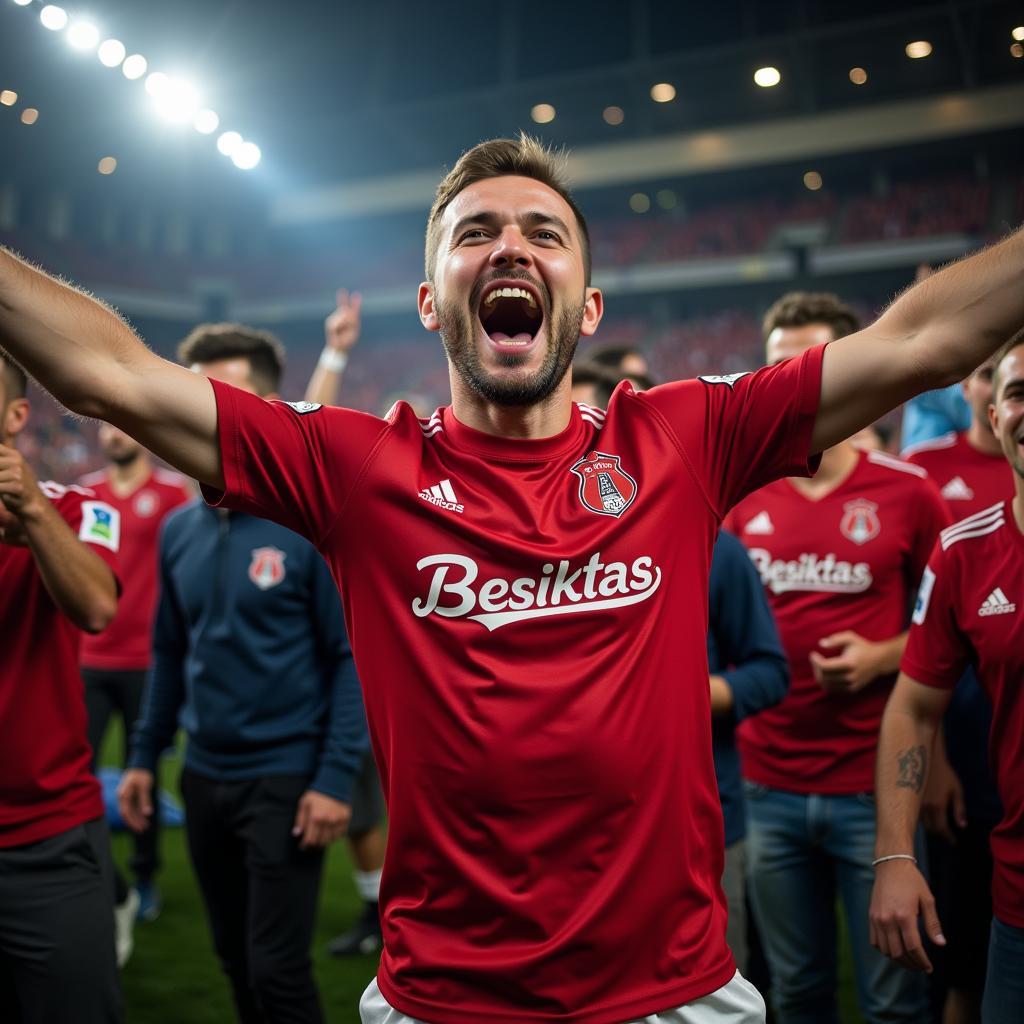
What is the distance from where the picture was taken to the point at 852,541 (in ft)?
9.94

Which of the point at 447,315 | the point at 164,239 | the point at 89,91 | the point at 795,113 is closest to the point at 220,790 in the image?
the point at 447,315

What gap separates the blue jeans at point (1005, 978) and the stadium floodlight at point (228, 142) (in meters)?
26.1

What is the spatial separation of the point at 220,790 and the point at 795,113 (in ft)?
77.4

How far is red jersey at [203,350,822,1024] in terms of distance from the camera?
1512 millimetres

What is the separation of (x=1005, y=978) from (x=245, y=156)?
88.5ft

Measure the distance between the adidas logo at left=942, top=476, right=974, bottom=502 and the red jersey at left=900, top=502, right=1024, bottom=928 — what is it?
1496mm

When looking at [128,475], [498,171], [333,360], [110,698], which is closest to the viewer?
[498,171]

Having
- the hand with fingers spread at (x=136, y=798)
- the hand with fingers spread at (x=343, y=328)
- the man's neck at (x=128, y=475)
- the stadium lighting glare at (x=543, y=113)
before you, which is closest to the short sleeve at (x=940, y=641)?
the hand with fingers spread at (x=136, y=798)

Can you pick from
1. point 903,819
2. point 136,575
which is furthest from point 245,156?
point 903,819

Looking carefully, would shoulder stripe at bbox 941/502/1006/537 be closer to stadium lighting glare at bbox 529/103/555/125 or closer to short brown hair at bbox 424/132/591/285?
short brown hair at bbox 424/132/591/285

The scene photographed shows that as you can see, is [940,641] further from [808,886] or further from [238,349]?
[238,349]

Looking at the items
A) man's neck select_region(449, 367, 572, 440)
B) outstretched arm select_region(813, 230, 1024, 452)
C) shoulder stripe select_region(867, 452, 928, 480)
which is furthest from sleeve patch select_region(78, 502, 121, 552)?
shoulder stripe select_region(867, 452, 928, 480)

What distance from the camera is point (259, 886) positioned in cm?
279

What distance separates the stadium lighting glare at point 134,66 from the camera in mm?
19641
